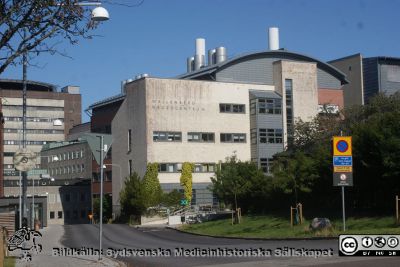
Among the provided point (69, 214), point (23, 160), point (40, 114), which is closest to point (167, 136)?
point (69, 214)

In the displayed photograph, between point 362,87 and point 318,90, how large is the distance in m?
9.88

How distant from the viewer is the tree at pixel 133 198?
68.2 m

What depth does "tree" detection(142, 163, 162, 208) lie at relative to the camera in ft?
225

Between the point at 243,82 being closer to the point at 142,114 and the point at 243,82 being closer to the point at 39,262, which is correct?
the point at 142,114

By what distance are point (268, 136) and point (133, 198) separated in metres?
19.4

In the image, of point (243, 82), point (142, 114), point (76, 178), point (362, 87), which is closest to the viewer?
point (142, 114)

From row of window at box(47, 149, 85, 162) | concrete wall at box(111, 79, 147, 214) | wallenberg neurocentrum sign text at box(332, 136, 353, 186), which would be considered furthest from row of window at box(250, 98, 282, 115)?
wallenberg neurocentrum sign text at box(332, 136, 353, 186)

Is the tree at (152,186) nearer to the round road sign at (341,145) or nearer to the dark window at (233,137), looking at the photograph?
the dark window at (233,137)

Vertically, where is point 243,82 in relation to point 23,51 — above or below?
above

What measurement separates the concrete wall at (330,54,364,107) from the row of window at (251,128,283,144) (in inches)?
677

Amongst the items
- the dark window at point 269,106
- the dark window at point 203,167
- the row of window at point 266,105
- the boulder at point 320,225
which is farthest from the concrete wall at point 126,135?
the boulder at point 320,225

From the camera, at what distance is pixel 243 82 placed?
80.0 metres

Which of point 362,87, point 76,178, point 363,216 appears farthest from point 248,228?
point 76,178

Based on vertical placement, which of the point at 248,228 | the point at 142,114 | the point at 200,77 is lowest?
the point at 248,228
